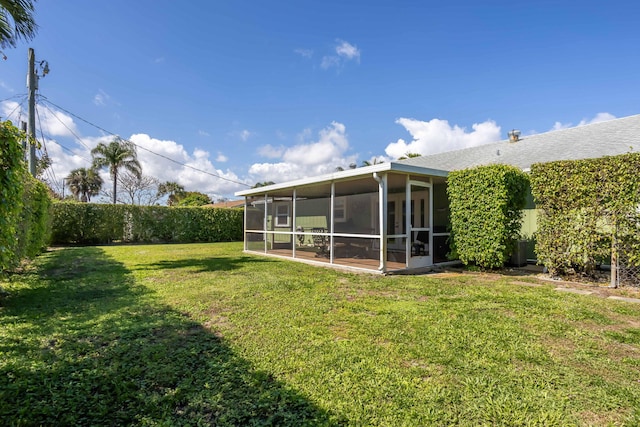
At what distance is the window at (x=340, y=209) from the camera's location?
29.7 ft

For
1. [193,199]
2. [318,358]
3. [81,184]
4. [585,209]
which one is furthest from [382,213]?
[81,184]

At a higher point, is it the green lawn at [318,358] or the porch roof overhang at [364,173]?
the porch roof overhang at [364,173]

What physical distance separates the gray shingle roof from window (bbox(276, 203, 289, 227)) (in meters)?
6.57

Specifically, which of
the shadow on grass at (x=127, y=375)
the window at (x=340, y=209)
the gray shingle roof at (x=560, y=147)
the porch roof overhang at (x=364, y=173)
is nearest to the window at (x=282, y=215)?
the porch roof overhang at (x=364, y=173)

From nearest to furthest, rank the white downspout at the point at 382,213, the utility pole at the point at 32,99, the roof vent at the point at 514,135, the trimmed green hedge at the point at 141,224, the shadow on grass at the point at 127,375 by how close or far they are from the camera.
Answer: the shadow on grass at the point at 127,375
the white downspout at the point at 382,213
the utility pole at the point at 32,99
the roof vent at the point at 514,135
the trimmed green hedge at the point at 141,224

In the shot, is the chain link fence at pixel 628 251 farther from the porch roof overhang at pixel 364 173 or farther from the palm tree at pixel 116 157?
the palm tree at pixel 116 157

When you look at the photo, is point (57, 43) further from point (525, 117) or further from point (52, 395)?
point (525, 117)

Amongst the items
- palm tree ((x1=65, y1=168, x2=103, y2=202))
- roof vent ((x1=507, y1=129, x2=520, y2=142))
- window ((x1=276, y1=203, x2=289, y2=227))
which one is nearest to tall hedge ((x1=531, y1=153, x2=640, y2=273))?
roof vent ((x1=507, y1=129, x2=520, y2=142))

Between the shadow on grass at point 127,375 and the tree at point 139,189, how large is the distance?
34624 millimetres

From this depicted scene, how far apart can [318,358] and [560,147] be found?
1162 centimetres

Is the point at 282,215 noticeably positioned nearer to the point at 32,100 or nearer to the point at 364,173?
the point at 364,173

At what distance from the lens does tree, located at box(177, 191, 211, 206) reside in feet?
152

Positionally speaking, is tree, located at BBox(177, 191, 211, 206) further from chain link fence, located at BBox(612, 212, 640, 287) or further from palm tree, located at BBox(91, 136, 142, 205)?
chain link fence, located at BBox(612, 212, 640, 287)

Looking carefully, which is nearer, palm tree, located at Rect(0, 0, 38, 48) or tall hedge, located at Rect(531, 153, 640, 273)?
palm tree, located at Rect(0, 0, 38, 48)
